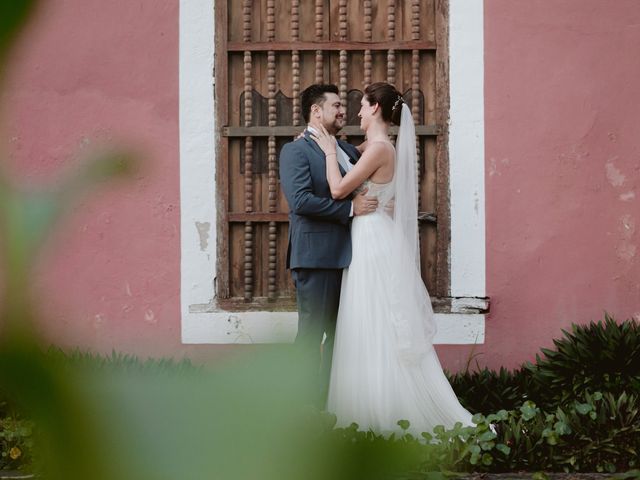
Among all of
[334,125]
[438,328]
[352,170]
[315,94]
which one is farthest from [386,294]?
[315,94]

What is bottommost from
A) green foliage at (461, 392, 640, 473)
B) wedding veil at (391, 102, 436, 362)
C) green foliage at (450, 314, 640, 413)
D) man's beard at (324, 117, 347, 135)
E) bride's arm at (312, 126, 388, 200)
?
green foliage at (461, 392, 640, 473)

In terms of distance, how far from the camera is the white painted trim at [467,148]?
4.50 m

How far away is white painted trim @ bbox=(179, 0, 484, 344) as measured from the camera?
4.50 m

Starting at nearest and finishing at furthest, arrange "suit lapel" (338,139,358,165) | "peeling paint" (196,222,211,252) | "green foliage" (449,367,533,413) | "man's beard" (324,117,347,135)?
"man's beard" (324,117,347,135) < "suit lapel" (338,139,358,165) < "green foliage" (449,367,533,413) < "peeling paint" (196,222,211,252)

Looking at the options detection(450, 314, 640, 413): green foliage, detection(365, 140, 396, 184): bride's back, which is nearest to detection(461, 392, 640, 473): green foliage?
detection(450, 314, 640, 413): green foliage

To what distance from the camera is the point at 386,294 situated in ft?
12.8

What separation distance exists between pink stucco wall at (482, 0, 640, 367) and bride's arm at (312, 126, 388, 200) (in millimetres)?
929

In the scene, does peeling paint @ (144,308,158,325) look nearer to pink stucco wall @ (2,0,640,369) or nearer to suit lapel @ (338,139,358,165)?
pink stucco wall @ (2,0,640,369)

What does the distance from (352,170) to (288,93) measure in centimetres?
94

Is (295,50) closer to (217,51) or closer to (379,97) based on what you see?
(217,51)

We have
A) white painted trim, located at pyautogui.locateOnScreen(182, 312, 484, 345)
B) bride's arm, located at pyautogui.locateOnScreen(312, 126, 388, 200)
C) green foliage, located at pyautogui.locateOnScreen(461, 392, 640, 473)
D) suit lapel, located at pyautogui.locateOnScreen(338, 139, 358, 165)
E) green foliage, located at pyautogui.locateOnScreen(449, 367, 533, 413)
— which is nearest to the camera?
green foliage, located at pyautogui.locateOnScreen(461, 392, 640, 473)

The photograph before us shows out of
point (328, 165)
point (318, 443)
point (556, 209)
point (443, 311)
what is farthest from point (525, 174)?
point (318, 443)

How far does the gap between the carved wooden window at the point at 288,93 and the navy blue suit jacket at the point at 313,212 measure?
65cm

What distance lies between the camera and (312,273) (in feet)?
13.0
